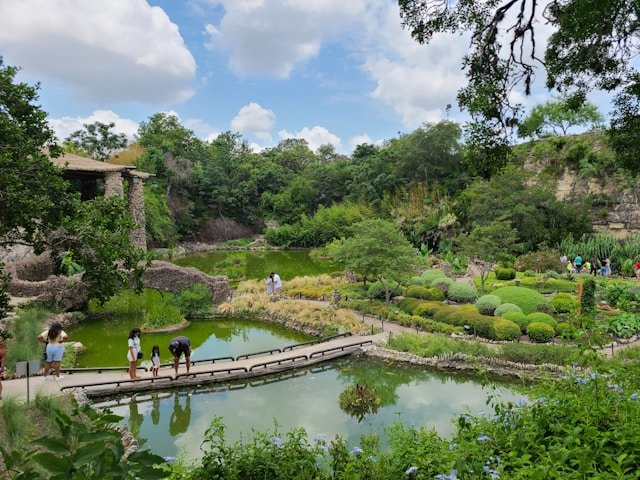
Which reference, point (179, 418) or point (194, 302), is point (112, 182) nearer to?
point (194, 302)

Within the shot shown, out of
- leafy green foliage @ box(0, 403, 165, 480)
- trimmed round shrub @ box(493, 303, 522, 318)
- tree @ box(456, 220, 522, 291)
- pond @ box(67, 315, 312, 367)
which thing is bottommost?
pond @ box(67, 315, 312, 367)

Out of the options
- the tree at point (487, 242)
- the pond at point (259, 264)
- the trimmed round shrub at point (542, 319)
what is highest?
the tree at point (487, 242)

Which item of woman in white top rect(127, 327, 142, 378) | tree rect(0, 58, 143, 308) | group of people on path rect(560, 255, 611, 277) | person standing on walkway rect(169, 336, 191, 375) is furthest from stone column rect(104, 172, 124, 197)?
group of people on path rect(560, 255, 611, 277)

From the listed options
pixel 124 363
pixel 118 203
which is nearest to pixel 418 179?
pixel 124 363

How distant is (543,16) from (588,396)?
4803 millimetres

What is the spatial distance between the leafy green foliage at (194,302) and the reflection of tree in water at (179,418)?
22.3 ft

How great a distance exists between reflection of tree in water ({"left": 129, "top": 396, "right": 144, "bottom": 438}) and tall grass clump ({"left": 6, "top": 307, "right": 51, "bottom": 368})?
2.95 meters

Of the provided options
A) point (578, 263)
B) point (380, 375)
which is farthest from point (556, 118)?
point (380, 375)

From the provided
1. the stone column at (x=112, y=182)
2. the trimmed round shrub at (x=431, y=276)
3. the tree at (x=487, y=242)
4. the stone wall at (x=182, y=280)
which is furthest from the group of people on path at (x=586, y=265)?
the stone column at (x=112, y=182)

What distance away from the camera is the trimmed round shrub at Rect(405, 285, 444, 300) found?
54.8 ft

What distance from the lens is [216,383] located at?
1014cm

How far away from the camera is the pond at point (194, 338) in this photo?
12406 mm

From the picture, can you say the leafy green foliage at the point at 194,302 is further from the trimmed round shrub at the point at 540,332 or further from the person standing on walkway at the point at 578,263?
the person standing on walkway at the point at 578,263

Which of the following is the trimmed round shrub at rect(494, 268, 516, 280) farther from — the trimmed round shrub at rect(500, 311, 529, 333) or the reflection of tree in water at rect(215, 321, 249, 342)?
the reflection of tree in water at rect(215, 321, 249, 342)
